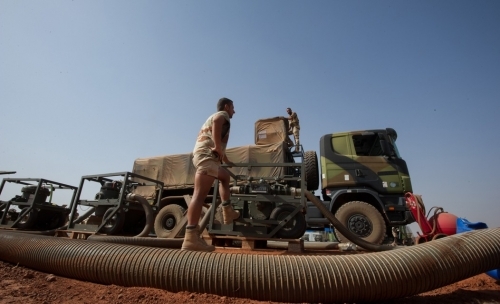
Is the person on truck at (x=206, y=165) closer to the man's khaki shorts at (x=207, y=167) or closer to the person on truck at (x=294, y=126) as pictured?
the man's khaki shorts at (x=207, y=167)

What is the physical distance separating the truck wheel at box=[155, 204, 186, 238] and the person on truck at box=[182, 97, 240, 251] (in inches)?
169

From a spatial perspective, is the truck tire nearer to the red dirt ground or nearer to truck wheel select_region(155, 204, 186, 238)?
truck wheel select_region(155, 204, 186, 238)

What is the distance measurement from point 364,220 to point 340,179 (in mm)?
1079

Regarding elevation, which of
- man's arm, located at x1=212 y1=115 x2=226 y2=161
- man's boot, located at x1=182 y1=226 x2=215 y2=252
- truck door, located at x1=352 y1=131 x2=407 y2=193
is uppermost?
truck door, located at x1=352 y1=131 x2=407 y2=193

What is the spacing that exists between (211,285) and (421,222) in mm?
4734

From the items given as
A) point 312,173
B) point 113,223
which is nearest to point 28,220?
point 113,223

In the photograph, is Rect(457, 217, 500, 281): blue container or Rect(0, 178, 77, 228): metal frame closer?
Rect(457, 217, 500, 281): blue container

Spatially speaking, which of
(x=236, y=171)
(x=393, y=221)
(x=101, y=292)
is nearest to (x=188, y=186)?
(x=236, y=171)

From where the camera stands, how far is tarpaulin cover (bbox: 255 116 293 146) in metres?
8.05

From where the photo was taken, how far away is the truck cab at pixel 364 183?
595 centimetres

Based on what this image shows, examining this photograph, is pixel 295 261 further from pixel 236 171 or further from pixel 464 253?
pixel 236 171

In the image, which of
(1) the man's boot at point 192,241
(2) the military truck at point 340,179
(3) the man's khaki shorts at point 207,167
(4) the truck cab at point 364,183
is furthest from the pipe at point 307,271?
(4) the truck cab at point 364,183

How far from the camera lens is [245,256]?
2066mm

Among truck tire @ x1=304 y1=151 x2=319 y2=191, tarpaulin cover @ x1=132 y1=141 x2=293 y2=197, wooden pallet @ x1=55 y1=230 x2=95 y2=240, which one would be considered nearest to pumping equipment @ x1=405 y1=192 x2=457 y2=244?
truck tire @ x1=304 y1=151 x2=319 y2=191
